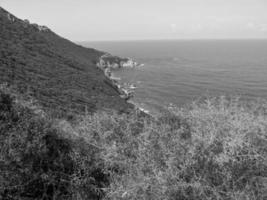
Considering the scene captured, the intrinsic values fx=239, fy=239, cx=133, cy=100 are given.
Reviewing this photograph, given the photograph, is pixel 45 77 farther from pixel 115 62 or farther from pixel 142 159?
pixel 115 62

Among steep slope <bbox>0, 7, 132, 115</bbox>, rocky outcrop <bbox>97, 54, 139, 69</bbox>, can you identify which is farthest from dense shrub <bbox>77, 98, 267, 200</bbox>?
rocky outcrop <bbox>97, 54, 139, 69</bbox>

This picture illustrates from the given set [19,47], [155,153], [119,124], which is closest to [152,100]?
[19,47]

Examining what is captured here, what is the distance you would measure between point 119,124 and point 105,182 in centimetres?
271

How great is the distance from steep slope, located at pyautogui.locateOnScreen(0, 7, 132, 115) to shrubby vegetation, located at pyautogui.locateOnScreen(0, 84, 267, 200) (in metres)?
10.8

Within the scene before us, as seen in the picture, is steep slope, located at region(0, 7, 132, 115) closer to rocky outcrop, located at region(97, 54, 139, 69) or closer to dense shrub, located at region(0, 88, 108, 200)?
dense shrub, located at region(0, 88, 108, 200)

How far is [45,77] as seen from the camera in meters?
31.2

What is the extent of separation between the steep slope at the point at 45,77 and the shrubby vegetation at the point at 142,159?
427 inches

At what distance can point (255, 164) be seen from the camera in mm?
5395

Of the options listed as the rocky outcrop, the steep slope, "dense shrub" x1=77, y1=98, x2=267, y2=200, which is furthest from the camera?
the rocky outcrop

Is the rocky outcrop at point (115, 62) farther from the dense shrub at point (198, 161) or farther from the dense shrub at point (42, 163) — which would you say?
the dense shrub at point (198, 161)

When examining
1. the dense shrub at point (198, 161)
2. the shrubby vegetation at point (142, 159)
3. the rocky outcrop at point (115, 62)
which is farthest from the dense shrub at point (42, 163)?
the rocky outcrop at point (115, 62)

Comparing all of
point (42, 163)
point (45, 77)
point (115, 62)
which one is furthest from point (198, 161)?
point (115, 62)

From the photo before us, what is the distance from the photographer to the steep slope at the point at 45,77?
24.0 metres

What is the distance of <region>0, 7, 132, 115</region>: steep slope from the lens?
78.7 ft
